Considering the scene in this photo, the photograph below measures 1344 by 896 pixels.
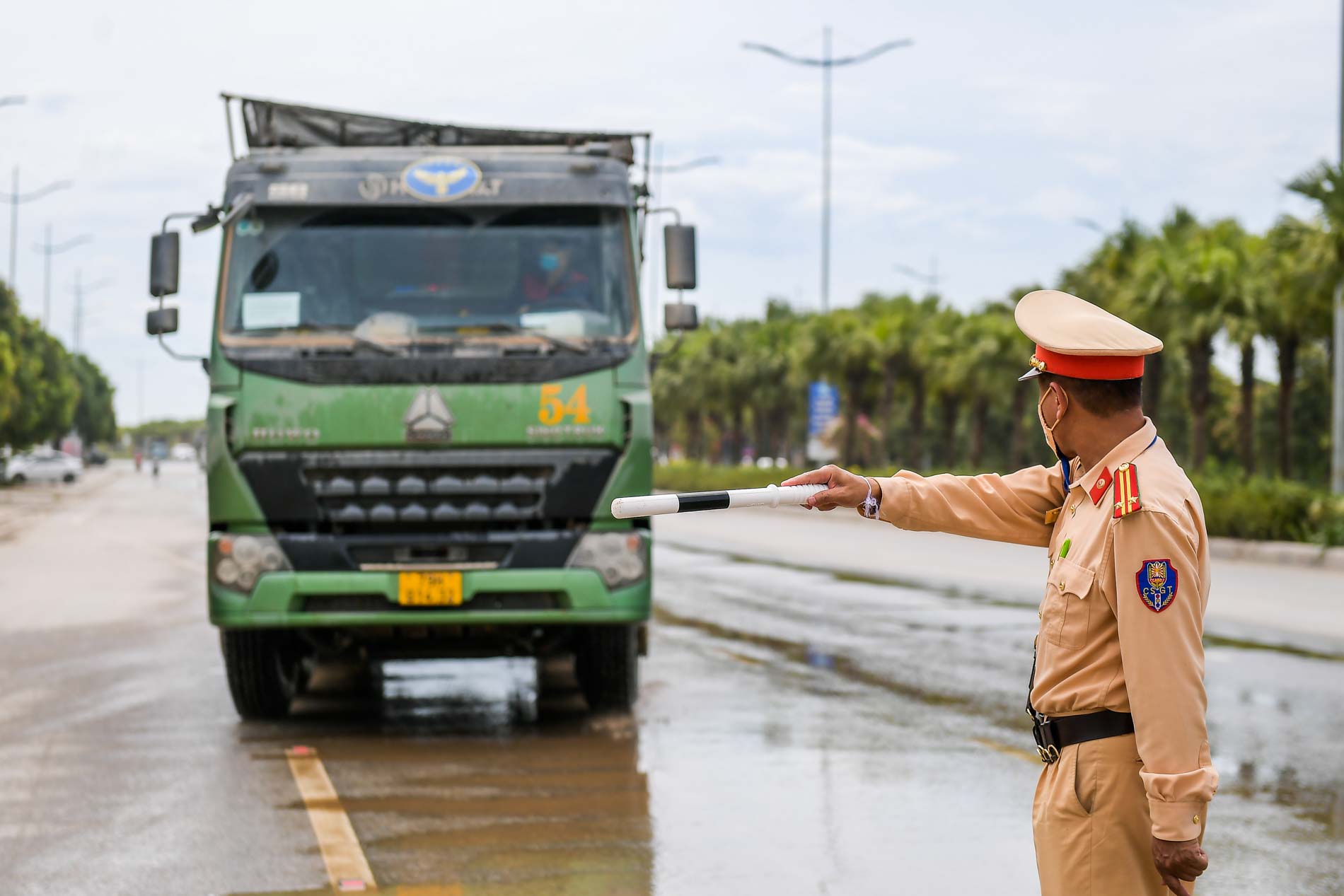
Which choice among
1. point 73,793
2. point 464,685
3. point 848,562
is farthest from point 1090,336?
point 848,562

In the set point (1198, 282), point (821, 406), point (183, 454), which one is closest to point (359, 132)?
point (1198, 282)

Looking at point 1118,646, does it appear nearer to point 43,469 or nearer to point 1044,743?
point 1044,743

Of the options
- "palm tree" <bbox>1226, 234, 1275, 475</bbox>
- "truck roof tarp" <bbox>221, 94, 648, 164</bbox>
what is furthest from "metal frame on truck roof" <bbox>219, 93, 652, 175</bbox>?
"palm tree" <bbox>1226, 234, 1275, 475</bbox>

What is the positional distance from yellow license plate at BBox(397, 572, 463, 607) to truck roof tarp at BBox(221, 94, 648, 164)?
3.07 metres

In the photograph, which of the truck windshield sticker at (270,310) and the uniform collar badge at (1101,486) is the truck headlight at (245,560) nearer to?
the truck windshield sticker at (270,310)

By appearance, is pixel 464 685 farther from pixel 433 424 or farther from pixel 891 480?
pixel 891 480

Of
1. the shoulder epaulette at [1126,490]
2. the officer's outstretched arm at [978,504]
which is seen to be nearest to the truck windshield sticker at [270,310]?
the officer's outstretched arm at [978,504]

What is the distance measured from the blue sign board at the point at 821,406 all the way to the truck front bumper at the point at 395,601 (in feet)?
133

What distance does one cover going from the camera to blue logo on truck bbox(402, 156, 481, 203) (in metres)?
9.16

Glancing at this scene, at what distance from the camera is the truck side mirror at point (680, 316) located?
32.3 ft

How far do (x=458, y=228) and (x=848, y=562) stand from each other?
1534 cm

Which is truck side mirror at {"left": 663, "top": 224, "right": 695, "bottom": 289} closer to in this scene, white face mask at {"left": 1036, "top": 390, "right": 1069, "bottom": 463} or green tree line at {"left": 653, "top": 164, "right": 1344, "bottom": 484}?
green tree line at {"left": 653, "top": 164, "right": 1344, "bottom": 484}

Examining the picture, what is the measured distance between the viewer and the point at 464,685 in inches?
432

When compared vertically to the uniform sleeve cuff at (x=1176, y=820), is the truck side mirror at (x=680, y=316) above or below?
above
